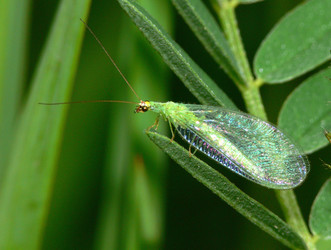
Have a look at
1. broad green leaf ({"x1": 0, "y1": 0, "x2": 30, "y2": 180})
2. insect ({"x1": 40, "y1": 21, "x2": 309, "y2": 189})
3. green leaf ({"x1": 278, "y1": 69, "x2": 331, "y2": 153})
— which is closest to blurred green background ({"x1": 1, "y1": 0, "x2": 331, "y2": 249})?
insect ({"x1": 40, "y1": 21, "x2": 309, "y2": 189})

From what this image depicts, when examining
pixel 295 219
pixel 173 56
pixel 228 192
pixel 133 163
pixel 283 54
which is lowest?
pixel 295 219

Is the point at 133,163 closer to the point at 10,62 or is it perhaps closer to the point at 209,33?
the point at 209,33

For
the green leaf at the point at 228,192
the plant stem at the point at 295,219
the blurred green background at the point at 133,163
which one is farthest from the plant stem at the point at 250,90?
the blurred green background at the point at 133,163

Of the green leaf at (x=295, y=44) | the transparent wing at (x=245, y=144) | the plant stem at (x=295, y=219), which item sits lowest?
the plant stem at (x=295, y=219)

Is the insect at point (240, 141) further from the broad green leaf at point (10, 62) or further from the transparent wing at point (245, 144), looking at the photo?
the broad green leaf at point (10, 62)

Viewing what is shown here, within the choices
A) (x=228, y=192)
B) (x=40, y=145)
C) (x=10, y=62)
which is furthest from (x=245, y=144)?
(x=10, y=62)

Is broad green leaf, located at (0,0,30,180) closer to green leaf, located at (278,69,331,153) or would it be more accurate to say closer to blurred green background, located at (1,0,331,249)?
blurred green background, located at (1,0,331,249)
